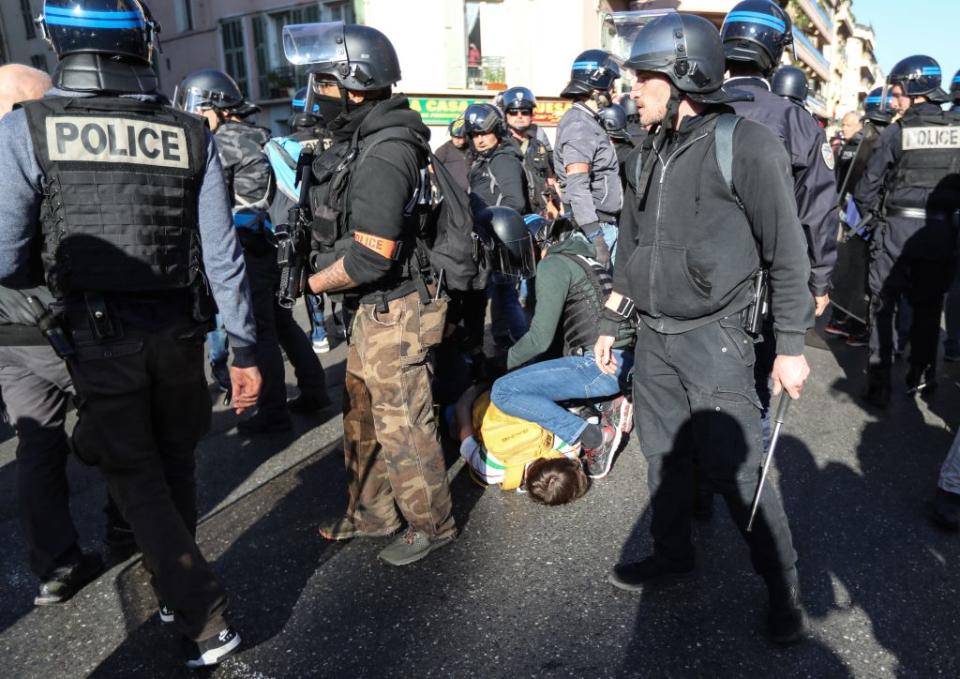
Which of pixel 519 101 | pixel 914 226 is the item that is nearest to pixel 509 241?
pixel 914 226

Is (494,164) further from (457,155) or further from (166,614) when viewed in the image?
(166,614)

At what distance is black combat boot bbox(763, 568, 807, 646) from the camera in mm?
2334

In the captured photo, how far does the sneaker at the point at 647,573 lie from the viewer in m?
2.68

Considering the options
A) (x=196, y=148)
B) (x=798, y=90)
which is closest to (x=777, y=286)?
(x=196, y=148)

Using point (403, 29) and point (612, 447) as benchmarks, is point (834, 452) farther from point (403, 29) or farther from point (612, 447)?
point (403, 29)

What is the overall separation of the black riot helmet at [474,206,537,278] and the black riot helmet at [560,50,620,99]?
216cm

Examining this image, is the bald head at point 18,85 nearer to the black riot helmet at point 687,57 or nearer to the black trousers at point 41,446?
the black trousers at point 41,446

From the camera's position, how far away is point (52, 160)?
1.97 m

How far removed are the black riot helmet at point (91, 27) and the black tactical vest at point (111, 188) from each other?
5.5 inches

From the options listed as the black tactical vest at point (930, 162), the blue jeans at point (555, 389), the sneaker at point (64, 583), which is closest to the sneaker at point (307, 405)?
the blue jeans at point (555, 389)

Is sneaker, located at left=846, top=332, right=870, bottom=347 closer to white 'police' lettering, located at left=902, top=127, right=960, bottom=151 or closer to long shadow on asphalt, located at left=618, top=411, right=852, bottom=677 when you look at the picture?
white 'police' lettering, located at left=902, top=127, right=960, bottom=151

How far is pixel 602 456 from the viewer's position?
362cm

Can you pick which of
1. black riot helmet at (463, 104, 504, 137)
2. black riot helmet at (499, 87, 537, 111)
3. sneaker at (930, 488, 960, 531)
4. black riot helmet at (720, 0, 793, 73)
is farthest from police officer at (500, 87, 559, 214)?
sneaker at (930, 488, 960, 531)

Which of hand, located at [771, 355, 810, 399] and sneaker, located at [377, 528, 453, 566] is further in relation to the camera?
sneaker, located at [377, 528, 453, 566]
